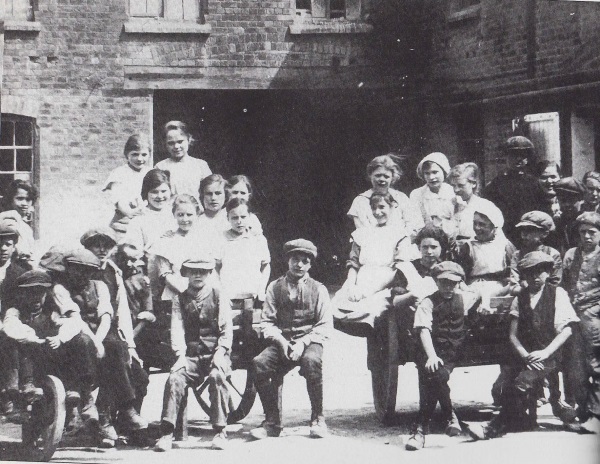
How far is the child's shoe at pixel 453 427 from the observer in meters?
3.31

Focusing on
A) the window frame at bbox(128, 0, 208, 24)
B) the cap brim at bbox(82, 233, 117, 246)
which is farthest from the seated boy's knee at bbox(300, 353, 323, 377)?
the window frame at bbox(128, 0, 208, 24)

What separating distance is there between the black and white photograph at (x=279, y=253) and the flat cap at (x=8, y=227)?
0.9 inches

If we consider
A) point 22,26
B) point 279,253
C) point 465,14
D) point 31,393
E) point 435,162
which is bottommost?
point 31,393

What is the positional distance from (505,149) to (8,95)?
2259mm

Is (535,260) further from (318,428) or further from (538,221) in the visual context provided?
(318,428)

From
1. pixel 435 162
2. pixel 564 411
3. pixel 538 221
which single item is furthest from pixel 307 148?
pixel 564 411

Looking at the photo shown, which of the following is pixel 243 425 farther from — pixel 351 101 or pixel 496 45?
pixel 496 45

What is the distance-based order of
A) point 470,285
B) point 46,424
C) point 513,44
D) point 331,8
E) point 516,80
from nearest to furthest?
point 46,424 < point 470,285 < point 331,8 < point 513,44 < point 516,80

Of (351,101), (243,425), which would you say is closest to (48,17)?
(351,101)

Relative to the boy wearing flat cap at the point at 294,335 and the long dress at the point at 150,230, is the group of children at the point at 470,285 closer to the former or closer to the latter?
the boy wearing flat cap at the point at 294,335

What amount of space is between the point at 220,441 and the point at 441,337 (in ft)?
3.00

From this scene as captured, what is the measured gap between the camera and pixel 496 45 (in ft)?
15.1

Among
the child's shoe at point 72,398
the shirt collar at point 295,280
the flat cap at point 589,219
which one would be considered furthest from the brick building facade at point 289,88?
the child's shoe at point 72,398

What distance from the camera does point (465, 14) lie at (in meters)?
4.18
